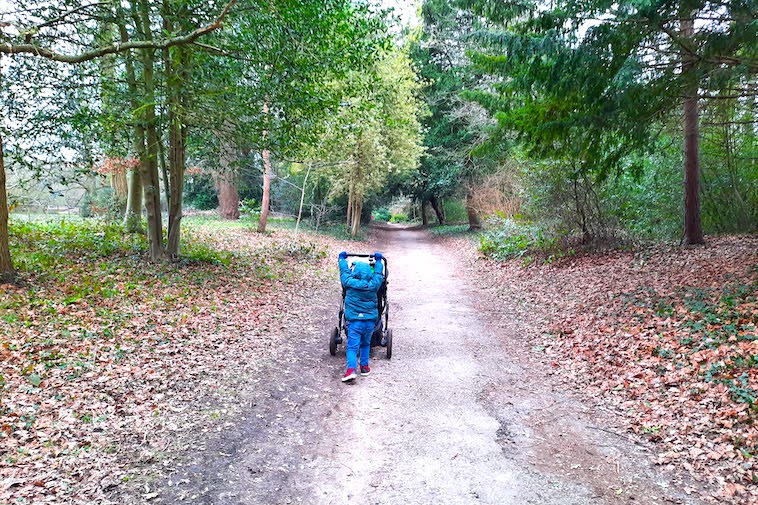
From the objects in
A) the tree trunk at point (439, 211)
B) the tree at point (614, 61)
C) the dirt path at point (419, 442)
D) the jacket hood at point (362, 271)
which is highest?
the tree at point (614, 61)

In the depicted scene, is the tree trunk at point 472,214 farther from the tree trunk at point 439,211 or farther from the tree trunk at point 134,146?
the tree trunk at point 134,146

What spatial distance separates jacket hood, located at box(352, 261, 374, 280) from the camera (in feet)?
20.6

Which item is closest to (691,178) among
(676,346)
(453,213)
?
(676,346)

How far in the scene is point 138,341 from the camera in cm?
660

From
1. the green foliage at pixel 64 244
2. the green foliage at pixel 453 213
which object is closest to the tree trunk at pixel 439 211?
the green foliage at pixel 453 213

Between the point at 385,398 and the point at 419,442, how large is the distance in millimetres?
1076

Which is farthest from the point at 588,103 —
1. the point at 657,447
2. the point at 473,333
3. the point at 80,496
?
the point at 80,496

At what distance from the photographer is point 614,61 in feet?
22.5

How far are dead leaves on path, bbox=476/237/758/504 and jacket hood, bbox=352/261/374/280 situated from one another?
9.92ft

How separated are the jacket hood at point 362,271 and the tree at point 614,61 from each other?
4.07 meters

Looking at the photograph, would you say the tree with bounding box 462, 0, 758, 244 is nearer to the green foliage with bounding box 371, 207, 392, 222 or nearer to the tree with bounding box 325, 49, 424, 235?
the tree with bounding box 325, 49, 424, 235

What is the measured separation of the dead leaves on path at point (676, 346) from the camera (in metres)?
4.19

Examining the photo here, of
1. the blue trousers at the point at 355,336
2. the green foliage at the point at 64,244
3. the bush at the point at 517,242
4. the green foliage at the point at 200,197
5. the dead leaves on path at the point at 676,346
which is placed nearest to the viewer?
the dead leaves on path at the point at 676,346

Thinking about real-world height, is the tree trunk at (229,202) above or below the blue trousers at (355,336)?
above
